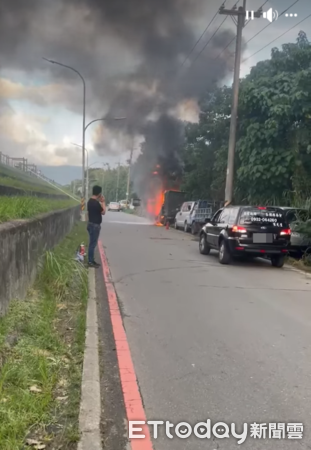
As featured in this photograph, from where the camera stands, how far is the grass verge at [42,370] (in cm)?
299

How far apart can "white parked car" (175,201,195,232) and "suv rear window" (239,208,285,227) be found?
40.9 ft

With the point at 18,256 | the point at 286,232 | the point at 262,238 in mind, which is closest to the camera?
the point at 18,256

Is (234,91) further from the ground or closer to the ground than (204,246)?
further from the ground

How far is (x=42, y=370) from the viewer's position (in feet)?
12.5

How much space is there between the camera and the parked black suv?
10.9 metres

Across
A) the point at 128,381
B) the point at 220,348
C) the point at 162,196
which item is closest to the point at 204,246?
the point at 220,348

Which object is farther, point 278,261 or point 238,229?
point 278,261

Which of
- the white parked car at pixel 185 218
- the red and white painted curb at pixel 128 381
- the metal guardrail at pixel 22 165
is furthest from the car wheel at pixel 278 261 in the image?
the metal guardrail at pixel 22 165

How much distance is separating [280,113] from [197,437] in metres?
14.2

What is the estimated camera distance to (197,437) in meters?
3.18

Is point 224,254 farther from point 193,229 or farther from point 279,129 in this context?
point 193,229

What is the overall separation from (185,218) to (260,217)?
13500mm

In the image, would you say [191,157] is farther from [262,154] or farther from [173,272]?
[173,272]

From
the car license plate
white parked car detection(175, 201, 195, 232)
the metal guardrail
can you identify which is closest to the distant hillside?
the metal guardrail
